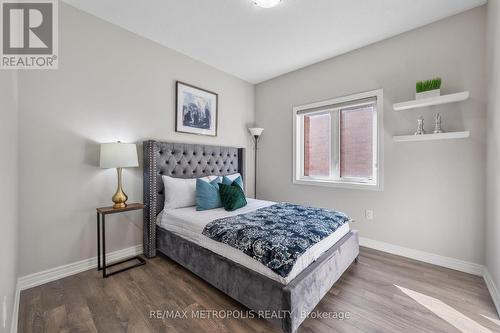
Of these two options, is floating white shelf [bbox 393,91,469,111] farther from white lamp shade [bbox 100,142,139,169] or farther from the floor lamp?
white lamp shade [bbox 100,142,139,169]

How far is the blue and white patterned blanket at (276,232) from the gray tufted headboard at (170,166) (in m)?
0.97

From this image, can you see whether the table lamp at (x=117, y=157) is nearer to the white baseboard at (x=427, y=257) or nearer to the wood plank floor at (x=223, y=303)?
the wood plank floor at (x=223, y=303)

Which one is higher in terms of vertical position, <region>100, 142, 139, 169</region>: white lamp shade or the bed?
<region>100, 142, 139, 169</region>: white lamp shade

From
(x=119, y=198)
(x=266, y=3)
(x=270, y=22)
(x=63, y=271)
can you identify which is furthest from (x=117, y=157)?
(x=270, y=22)

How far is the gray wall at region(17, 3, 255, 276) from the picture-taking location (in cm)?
192

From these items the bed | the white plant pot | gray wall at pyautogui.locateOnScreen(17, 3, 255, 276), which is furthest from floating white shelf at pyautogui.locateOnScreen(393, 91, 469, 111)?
gray wall at pyautogui.locateOnScreen(17, 3, 255, 276)

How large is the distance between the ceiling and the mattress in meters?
2.14

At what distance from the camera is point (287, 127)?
3.71m

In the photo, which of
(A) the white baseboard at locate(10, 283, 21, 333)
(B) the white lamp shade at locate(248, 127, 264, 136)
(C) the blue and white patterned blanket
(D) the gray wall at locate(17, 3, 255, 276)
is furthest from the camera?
(B) the white lamp shade at locate(248, 127, 264, 136)

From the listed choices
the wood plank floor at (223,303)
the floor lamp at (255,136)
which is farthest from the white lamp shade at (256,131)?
the wood plank floor at (223,303)

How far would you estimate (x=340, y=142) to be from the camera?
320 centimetres

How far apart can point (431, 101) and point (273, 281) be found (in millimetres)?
2396

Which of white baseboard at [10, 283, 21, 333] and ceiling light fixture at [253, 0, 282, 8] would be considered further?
ceiling light fixture at [253, 0, 282, 8]

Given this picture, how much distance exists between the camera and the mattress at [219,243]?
4.89 ft
